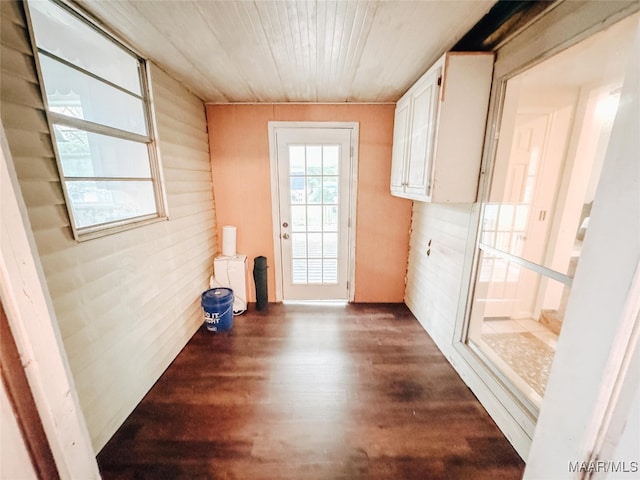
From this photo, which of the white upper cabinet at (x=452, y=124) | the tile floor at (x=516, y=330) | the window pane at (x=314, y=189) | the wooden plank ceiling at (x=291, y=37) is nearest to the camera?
the wooden plank ceiling at (x=291, y=37)

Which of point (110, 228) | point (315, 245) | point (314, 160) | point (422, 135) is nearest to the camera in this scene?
point (110, 228)

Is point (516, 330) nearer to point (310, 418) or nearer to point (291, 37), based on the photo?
point (310, 418)

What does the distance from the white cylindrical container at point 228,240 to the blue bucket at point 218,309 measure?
528 mm

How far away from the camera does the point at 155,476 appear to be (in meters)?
1.27

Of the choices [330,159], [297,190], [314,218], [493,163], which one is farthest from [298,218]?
[493,163]

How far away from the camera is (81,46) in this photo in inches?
53.9

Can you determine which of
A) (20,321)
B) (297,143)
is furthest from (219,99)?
(20,321)

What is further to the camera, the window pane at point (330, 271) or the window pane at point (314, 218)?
the window pane at point (330, 271)

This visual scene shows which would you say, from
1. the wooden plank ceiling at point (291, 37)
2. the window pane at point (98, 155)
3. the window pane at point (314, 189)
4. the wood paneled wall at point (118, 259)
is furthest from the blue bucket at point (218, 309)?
the wooden plank ceiling at point (291, 37)

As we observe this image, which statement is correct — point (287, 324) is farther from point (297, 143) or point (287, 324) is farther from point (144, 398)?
point (297, 143)

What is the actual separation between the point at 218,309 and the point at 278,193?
1404 mm

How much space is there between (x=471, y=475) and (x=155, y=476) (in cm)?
163

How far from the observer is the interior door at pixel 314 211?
2766 millimetres

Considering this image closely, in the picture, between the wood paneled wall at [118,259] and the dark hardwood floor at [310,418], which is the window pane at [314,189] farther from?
the dark hardwood floor at [310,418]
